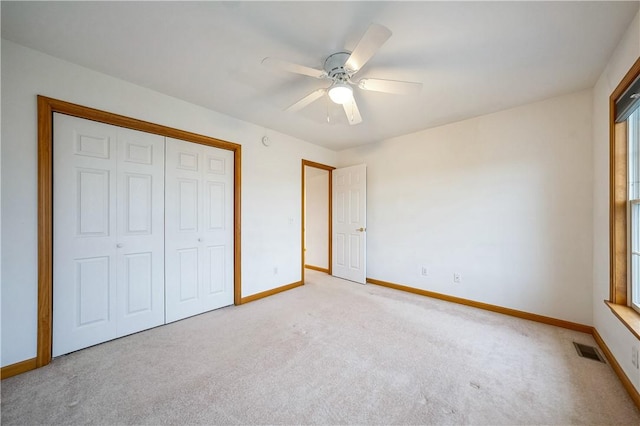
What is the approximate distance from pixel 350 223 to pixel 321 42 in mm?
2970

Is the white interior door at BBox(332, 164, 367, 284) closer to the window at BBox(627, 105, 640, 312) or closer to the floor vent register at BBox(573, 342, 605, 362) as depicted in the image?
the floor vent register at BBox(573, 342, 605, 362)

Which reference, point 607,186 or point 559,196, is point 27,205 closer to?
point 607,186

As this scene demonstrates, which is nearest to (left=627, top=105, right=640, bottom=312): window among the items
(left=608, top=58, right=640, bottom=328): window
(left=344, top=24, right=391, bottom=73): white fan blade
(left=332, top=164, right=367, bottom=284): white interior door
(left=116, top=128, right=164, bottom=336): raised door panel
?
(left=608, top=58, right=640, bottom=328): window

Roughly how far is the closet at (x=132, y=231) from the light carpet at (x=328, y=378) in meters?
0.25

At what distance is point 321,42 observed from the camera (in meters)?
1.69

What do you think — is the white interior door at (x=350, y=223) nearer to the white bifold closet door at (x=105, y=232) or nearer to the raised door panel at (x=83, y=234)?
the white bifold closet door at (x=105, y=232)

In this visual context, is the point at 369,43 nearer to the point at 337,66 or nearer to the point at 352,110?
the point at 337,66

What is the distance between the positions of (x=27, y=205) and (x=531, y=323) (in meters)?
4.61

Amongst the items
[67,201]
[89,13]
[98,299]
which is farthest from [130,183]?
[89,13]

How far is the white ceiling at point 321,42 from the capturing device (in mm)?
1448

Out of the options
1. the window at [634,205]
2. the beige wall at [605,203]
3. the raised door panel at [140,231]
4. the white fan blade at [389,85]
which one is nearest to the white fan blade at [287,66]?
the white fan blade at [389,85]

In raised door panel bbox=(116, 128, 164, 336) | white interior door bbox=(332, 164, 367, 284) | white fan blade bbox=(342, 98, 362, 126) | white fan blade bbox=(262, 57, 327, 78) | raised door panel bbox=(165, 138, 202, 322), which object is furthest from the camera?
white interior door bbox=(332, 164, 367, 284)

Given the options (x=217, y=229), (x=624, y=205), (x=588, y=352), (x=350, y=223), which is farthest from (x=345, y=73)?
(x=588, y=352)

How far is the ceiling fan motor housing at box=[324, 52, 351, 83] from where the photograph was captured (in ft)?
5.82
